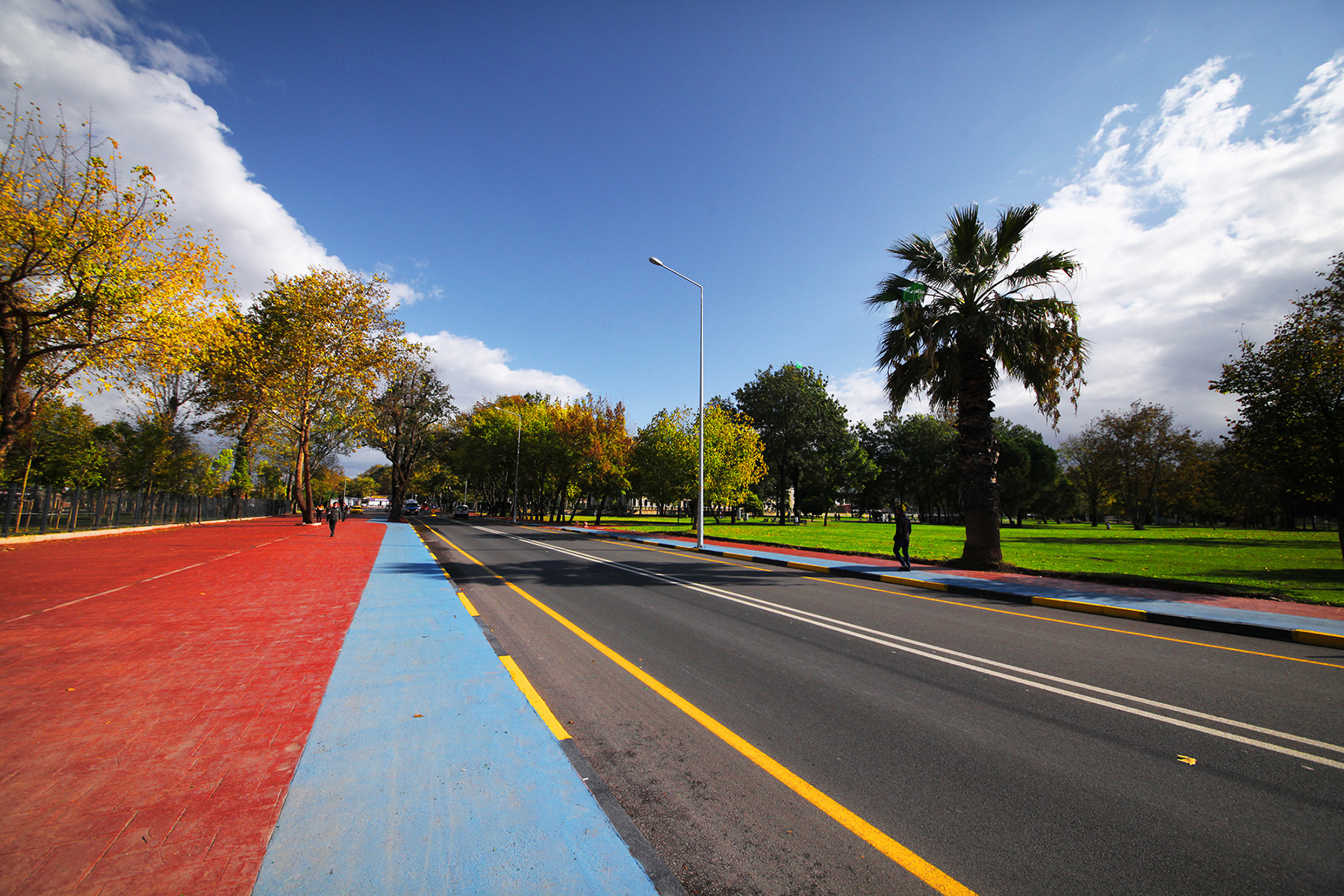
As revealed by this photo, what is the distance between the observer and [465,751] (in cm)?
367

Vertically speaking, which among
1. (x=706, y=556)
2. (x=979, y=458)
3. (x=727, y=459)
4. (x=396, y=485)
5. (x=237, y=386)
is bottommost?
(x=706, y=556)

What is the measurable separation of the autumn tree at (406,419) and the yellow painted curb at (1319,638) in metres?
45.5

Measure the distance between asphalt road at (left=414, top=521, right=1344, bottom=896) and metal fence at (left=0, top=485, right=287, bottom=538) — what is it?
857 inches

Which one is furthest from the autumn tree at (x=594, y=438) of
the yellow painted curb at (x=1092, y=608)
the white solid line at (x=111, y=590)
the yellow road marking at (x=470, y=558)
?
the yellow painted curb at (x=1092, y=608)

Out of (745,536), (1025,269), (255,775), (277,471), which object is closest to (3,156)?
(255,775)

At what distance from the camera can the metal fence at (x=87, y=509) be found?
1762cm

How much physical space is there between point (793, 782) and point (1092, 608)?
8.48 metres

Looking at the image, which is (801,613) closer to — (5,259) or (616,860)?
(616,860)

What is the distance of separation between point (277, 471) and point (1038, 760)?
225 feet

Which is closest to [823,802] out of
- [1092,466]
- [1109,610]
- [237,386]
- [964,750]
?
[964,750]

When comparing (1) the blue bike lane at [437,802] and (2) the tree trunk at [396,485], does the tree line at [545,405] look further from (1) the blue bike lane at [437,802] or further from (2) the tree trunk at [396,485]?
(1) the blue bike lane at [437,802]

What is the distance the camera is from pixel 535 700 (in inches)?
188

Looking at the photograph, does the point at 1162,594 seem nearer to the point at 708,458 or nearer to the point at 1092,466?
the point at 708,458

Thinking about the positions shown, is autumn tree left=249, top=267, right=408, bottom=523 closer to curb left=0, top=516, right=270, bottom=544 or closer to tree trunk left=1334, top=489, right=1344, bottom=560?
curb left=0, top=516, right=270, bottom=544
